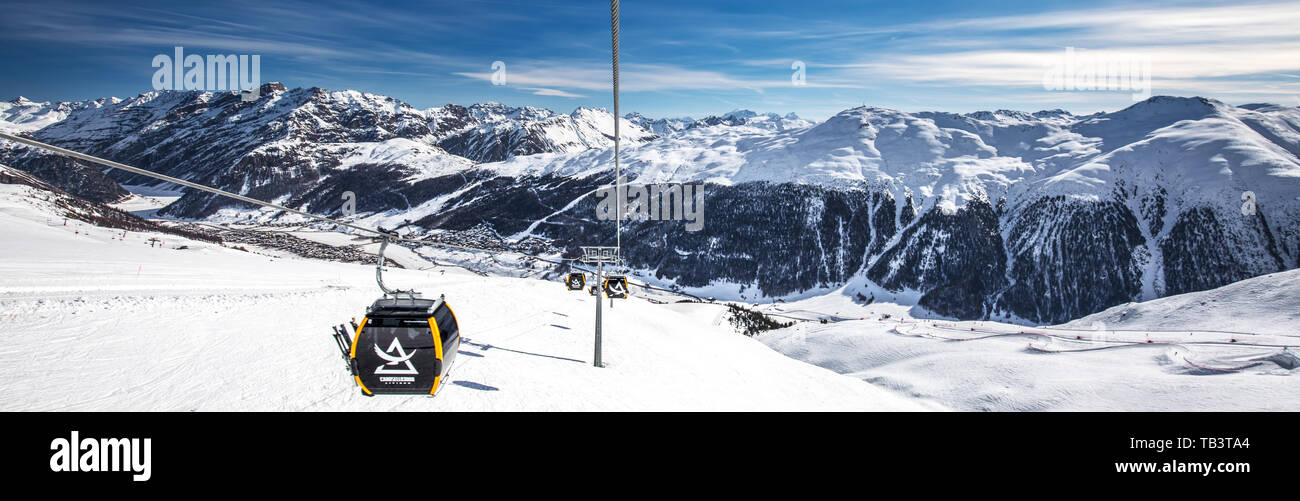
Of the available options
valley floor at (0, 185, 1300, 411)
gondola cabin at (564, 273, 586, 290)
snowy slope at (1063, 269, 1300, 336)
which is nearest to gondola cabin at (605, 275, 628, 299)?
gondola cabin at (564, 273, 586, 290)

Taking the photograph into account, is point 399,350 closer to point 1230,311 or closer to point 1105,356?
point 1105,356

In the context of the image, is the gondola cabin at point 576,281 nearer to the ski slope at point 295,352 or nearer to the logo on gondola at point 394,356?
the ski slope at point 295,352

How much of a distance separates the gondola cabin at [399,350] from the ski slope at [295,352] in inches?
194

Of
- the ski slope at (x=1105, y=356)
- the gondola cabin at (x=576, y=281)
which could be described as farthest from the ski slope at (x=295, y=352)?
the ski slope at (x=1105, y=356)

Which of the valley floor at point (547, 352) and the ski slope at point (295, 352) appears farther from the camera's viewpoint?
the valley floor at point (547, 352)

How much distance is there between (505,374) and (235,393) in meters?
8.13

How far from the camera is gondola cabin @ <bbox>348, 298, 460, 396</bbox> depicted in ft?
34.4

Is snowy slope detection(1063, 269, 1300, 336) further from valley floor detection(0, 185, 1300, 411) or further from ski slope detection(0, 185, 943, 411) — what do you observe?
ski slope detection(0, 185, 943, 411)

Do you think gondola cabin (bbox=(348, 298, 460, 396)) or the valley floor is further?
the valley floor

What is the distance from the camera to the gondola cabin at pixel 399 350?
10.5 meters

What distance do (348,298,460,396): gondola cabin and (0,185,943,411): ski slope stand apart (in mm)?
4933

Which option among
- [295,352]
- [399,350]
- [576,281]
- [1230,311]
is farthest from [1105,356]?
[295,352]
